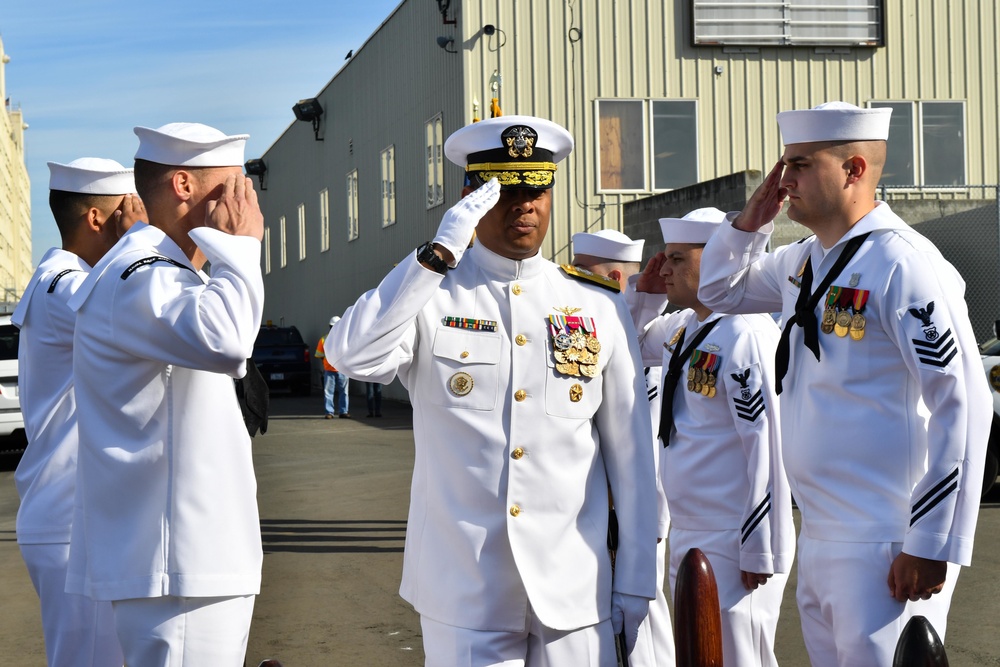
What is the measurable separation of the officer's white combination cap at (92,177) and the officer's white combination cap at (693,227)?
2243mm

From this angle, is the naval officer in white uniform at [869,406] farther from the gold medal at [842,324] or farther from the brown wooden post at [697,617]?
the brown wooden post at [697,617]

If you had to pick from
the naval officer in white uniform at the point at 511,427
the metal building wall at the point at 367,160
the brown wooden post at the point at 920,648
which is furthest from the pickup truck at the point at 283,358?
the brown wooden post at the point at 920,648

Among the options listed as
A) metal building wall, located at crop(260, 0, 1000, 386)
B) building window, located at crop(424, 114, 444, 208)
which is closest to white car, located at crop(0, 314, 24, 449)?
metal building wall, located at crop(260, 0, 1000, 386)

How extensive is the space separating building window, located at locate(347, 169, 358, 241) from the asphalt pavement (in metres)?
17.6

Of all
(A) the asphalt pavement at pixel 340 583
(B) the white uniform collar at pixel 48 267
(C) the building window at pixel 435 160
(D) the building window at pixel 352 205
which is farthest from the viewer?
(D) the building window at pixel 352 205

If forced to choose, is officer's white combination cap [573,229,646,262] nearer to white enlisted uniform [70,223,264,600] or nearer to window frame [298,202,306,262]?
white enlisted uniform [70,223,264,600]

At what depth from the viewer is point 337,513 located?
39.3ft

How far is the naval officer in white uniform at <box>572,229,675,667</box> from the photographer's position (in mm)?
5439

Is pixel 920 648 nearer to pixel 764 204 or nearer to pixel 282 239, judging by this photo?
pixel 764 204

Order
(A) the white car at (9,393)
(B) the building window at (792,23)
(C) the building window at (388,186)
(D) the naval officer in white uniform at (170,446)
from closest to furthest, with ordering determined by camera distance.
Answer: (D) the naval officer in white uniform at (170,446)
(A) the white car at (9,393)
(B) the building window at (792,23)
(C) the building window at (388,186)

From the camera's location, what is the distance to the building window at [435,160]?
24.9 m

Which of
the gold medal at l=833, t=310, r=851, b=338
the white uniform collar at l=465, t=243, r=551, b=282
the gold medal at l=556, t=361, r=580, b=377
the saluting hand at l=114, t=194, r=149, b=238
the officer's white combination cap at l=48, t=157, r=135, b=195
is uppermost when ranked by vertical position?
the officer's white combination cap at l=48, t=157, r=135, b=195

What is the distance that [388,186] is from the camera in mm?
29422

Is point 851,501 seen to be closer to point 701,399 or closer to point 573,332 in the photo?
point 573,332
